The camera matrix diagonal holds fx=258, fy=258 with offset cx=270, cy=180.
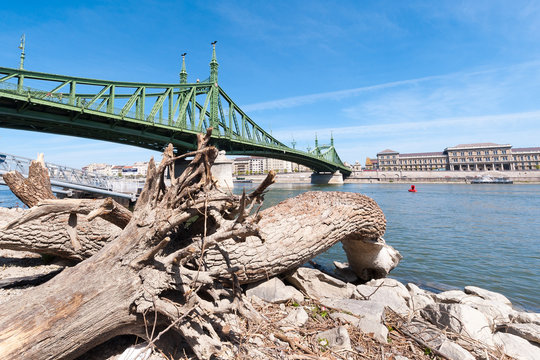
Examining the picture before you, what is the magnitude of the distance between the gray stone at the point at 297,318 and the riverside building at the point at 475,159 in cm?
11435

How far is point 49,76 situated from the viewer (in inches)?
936

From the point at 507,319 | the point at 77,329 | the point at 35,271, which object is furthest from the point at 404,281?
the point at 35,271

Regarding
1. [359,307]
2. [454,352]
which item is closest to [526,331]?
[454,352]

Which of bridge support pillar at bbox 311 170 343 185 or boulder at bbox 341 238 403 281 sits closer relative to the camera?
boulder at bbox 341 238 403 281

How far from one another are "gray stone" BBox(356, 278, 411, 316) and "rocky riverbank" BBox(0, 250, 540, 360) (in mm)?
15

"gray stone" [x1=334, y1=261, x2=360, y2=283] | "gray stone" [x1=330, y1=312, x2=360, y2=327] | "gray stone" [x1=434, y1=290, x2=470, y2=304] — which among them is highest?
"gray stone" [x1=330, y1=312, x2=360, y2=327]

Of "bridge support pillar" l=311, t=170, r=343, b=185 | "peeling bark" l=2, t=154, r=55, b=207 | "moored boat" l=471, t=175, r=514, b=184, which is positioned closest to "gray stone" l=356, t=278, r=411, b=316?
"peeling bark" l=2, t=154, r=55, b=207

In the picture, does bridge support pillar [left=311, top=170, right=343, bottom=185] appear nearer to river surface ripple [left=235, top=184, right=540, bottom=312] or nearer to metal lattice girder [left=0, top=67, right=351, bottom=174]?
metal lattice girder [left=0, top=67, right=351, bottom=174]

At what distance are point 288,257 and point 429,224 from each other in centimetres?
1215

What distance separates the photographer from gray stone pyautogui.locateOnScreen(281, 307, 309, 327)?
3.03 meters

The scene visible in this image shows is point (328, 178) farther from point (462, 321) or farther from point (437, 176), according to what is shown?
point (462, 321)

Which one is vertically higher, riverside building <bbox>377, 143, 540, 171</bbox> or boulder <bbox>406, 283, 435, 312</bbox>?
riverside building <bbox>377, 143, 540, 171</bbox>

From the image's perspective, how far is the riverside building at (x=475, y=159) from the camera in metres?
90.4

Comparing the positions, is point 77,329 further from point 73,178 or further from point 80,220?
point 73,178
